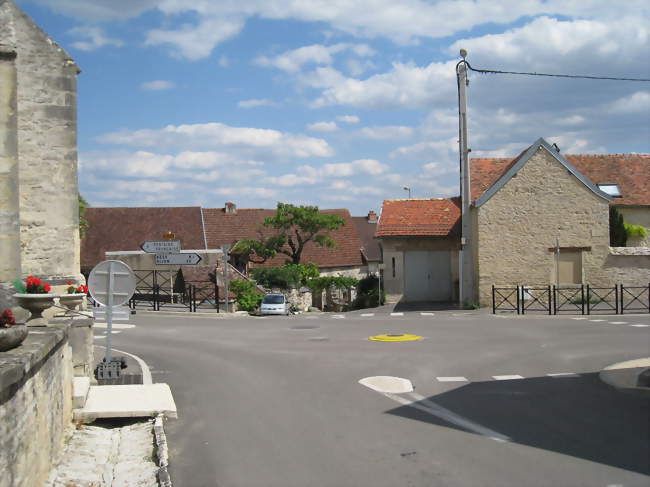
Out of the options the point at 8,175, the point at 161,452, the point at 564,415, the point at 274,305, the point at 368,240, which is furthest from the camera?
the point at 368,240

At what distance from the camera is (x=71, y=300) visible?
40.8 ft

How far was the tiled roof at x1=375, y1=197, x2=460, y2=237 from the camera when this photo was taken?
104ft

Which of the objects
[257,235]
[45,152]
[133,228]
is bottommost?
[257,235]

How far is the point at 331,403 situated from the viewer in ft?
34.9

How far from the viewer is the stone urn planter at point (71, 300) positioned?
12.3 metres

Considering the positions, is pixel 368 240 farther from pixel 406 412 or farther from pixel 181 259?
pixel 406 412

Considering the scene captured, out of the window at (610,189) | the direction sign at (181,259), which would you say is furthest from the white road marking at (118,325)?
the window at (610,189)

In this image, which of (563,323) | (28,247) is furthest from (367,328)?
(28,247)

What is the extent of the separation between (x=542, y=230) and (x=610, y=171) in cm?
784

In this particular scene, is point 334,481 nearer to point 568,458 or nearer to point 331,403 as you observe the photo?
point 568,458

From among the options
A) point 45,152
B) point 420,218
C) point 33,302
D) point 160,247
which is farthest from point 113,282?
point 420,218

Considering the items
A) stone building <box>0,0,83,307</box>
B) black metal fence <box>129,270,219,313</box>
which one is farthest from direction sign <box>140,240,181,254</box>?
stone building <box>0,0,83,307</box>

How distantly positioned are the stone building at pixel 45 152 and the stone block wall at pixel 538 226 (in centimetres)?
1808

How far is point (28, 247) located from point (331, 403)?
7.96 metres
